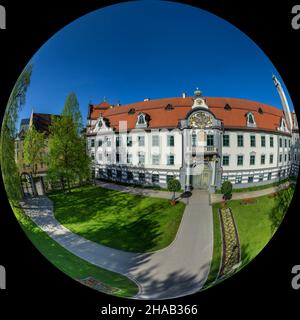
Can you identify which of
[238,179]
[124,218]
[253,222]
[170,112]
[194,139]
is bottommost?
[253,222]

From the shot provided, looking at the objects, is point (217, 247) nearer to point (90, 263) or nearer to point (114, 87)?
point (90, 263)

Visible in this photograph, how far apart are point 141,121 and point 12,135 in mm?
2597

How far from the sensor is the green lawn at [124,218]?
15.3ft

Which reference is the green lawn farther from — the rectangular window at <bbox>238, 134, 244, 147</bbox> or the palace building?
the rectangular window at <bbox>238, 134, 244, 147</bbox>

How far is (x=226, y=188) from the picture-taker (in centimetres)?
471

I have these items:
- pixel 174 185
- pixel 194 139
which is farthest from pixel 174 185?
pixel 194 139

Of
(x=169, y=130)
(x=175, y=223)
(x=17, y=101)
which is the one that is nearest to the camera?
(x=169, y=130)

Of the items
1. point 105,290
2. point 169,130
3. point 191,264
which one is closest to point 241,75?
point 169,130

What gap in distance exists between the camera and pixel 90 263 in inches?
201

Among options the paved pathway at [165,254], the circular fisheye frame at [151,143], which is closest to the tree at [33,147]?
the circular fisheye frame at [151,143]

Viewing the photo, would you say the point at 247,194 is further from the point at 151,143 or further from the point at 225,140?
the point at 151,143

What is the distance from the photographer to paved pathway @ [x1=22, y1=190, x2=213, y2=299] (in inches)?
186

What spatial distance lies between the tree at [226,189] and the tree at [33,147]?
9.87ft

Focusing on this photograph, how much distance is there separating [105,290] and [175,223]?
93.0 inches
